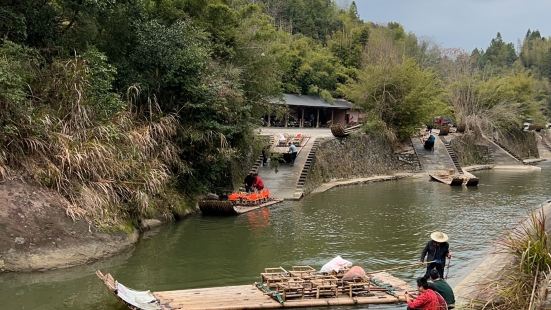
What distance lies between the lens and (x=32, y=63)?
16750mm

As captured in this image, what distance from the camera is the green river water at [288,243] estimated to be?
1229 centimetres

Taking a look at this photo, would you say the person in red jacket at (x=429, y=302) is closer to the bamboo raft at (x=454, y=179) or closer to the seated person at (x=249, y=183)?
the seated person at (x=249, y=183)

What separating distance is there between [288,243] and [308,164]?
13771 mm

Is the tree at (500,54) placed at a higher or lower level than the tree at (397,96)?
higher

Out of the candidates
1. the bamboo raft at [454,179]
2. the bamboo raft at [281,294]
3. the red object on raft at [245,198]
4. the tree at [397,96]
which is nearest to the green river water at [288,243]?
the red object on raft at [245,198]

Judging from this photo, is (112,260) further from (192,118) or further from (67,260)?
(192,118)

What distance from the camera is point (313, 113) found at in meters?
54.0

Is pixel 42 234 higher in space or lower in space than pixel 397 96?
lower

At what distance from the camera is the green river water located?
12.3 meters

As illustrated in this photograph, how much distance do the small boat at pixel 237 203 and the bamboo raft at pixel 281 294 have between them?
330 inches

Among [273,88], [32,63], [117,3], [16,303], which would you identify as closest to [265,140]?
[273,88]

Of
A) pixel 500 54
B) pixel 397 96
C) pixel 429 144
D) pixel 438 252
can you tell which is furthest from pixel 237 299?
pixel 500 54

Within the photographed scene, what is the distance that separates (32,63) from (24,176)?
13.9 ft

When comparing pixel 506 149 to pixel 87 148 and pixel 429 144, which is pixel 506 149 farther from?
pixel 87 148
